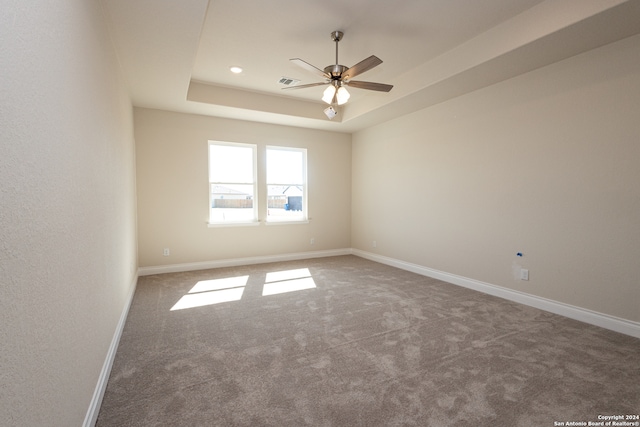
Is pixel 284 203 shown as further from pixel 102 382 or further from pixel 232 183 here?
pixel 102 382

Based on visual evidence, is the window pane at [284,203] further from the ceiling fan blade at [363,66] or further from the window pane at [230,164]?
the ceiling fan blade at [363,66]

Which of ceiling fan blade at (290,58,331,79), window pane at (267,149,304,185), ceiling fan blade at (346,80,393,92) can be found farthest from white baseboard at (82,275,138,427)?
window pane at (267,149,304,185)

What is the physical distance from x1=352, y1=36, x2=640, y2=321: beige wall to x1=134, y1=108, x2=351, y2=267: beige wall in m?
1.97

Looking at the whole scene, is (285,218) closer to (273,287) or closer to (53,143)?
(273,287)

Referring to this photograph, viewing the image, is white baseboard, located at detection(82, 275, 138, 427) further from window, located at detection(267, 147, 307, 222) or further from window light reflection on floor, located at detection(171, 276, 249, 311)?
window, located at detection(267, 147, 307, 222)

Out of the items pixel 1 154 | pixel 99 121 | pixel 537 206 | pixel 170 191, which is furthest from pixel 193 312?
pixel 537 206

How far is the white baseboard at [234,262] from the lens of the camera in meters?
4.71

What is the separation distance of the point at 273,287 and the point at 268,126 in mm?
3046

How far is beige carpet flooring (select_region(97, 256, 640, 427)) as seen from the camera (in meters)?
1.70

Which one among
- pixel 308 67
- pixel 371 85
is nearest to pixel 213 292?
pixel 308 67

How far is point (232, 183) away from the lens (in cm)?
529

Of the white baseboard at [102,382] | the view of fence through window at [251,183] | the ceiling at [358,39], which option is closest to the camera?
the white baseboard at [102,382]

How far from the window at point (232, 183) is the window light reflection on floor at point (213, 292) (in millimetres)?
1280

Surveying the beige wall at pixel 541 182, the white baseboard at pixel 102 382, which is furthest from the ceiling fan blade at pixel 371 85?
the white baseboard at pixel 102 382
